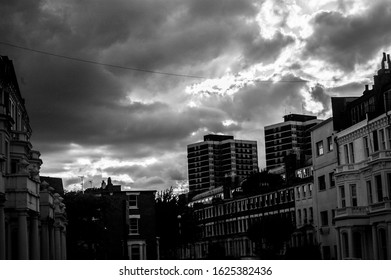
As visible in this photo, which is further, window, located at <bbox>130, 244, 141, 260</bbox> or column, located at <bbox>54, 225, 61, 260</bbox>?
column, located at <bbox>54, 225, 61, 260</bbox>

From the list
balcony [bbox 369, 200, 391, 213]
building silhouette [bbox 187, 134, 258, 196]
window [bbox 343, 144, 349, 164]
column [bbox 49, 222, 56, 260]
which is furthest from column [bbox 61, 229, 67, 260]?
balcony [bbox 369, 200, 391, 213]

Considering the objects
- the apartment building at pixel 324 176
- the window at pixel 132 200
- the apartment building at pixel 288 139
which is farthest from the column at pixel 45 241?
the apartment building at pixel 324 176

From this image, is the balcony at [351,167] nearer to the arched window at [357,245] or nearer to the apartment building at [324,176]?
the apartment building at [324,176]

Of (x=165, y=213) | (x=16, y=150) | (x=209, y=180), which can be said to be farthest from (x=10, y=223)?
(x=209, y=180)

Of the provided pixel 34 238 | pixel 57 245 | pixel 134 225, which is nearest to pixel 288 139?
pixel 134 225

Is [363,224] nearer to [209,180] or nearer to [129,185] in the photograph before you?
[209,180]

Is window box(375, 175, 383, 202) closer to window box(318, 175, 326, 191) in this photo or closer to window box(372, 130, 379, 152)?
window box(372, 130, 379, 152)

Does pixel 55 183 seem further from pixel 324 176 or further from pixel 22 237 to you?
pixel 324 176

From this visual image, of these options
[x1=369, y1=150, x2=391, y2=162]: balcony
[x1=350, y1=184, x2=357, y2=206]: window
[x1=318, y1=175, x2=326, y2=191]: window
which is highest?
[x1=369, y1=150, x2=391, y2=162]: balcony

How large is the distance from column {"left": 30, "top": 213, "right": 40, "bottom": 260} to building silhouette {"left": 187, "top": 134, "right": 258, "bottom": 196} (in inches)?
122

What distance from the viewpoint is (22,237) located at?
10289mm

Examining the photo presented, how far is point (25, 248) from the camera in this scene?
10.2 metres

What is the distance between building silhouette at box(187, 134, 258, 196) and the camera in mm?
8586

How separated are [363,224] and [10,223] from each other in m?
5.07
